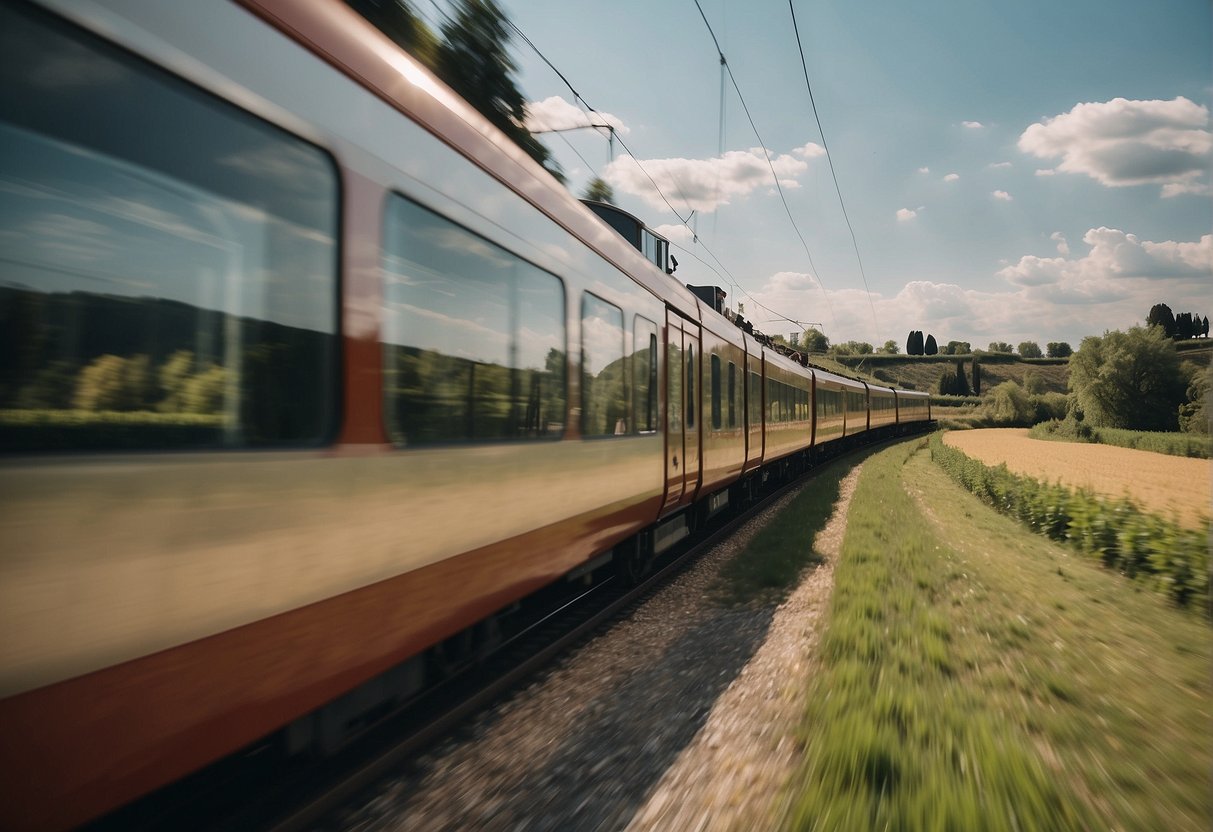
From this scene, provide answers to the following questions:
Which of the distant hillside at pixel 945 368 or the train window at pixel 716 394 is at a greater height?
the distant hillside at pixel 945 368

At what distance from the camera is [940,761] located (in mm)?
3410

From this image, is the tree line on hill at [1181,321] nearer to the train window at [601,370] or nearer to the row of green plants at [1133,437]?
the row of green plants at [1133,437]

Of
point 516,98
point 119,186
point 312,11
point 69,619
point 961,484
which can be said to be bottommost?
point 961,484

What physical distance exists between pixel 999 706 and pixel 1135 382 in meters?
71.9

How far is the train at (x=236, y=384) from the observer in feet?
5.94

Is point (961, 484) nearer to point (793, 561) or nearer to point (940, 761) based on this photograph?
point (793, 561)

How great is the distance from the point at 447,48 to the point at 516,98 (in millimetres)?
1339

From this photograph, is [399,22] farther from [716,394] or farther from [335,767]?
[335,767]

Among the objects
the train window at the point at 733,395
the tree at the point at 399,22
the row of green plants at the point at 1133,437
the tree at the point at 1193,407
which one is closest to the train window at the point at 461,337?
the tree at the point at 399,22

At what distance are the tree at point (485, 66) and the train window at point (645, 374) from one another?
432 cm

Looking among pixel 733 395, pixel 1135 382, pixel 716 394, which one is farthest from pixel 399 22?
pixel 1135 382

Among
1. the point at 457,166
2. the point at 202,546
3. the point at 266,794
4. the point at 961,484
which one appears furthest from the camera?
the point at 961,484

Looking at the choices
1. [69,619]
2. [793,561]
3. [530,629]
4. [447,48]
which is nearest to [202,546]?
[69,619]

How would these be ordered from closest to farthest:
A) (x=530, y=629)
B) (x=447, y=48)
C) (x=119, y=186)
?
1. (x=119, y=186)
2. (x=530, y=629)
3. (x=447, y=48)
